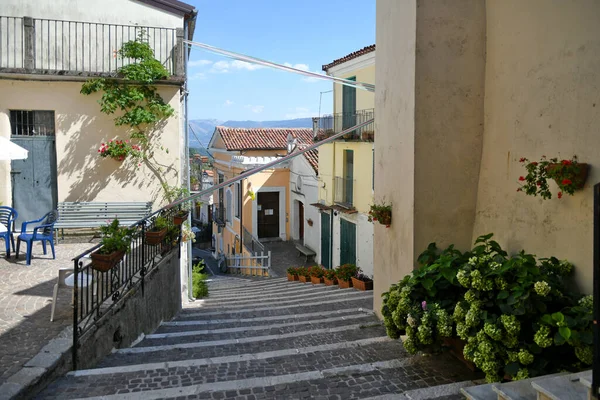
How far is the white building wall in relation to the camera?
71.1 ft

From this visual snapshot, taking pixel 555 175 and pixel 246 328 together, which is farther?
pixel 246 328

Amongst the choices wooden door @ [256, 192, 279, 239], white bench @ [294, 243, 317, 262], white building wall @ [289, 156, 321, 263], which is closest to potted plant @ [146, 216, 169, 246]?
white building wall @ [289, 156, 321, 263]

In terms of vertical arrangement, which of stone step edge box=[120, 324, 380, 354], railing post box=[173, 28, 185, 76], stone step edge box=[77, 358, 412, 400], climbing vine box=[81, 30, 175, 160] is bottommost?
stone step edge box=[120, 324, 380, 354]

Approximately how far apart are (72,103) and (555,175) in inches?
Answer: 389

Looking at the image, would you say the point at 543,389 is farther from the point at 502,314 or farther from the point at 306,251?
the point at 306,251

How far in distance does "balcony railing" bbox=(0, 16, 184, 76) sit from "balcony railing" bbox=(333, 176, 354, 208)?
8.20 meters

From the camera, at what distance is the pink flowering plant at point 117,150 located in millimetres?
10875

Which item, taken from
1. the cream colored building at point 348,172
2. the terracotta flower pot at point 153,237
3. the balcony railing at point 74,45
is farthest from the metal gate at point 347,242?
the terracotta flower pot at point 153,237

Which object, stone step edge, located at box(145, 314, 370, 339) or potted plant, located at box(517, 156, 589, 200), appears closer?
potted plant, located at box(517, 156, 589, 200)

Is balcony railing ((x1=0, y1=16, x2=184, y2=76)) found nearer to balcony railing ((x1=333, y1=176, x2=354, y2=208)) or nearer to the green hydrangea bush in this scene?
balcony railing ((x1=333, y1=176, x2=354, y2=208))

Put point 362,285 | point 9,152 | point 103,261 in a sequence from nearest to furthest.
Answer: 1. point 103,261
2. point 9,152
3. point 362,285

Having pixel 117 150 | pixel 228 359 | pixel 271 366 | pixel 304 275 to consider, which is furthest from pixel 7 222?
pixel 304 275

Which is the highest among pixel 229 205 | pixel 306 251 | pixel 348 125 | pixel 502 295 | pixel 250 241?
pixel 348 125

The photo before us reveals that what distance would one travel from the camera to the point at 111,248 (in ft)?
19.6
